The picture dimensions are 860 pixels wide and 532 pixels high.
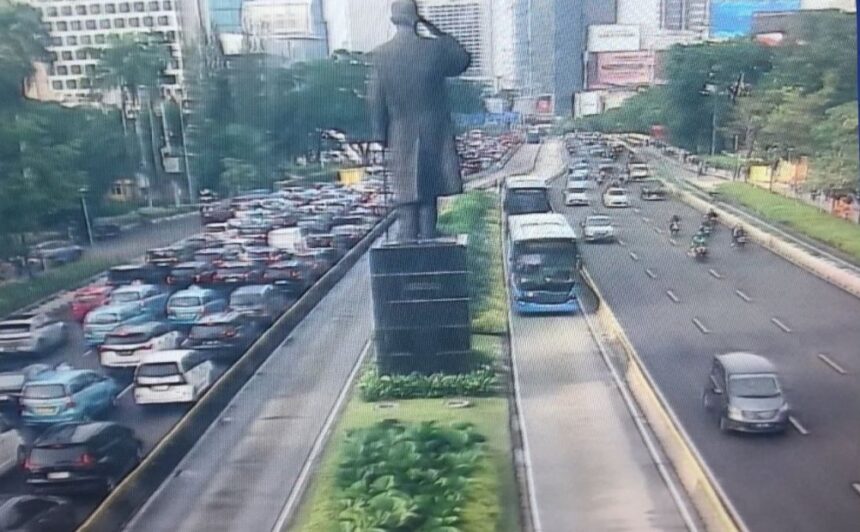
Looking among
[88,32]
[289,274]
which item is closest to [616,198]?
[289,274]

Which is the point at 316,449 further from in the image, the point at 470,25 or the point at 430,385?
the point at 470,25

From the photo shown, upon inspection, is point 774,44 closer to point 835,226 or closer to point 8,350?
point 835,226

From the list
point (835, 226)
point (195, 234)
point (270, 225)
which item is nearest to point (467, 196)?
point (270, 225)

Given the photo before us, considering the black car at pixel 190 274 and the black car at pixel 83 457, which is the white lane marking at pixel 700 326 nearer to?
the black car at pixel 190 274

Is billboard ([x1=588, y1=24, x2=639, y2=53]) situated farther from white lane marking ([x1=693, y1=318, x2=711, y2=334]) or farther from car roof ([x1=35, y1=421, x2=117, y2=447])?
car roof ([x1=35, y1=421, x2=117, y2=447])

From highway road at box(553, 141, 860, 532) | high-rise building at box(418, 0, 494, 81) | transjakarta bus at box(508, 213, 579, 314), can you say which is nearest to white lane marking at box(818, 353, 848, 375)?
highway road at box(553, 141, 860, 532)

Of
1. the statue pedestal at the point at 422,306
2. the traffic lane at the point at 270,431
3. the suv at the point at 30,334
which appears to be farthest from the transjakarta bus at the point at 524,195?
the suv at the point at 30,334
